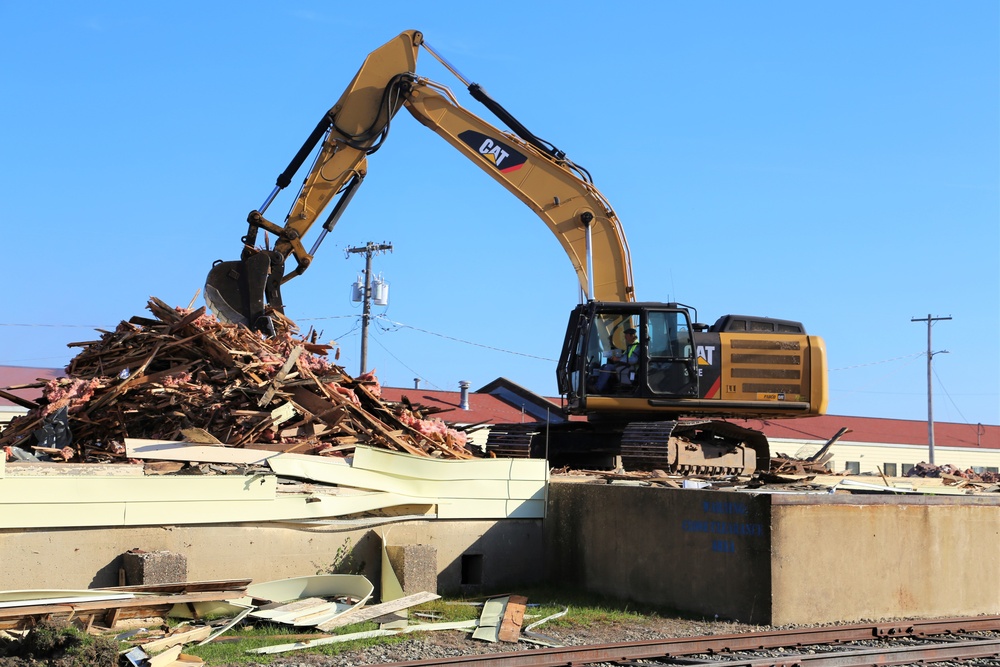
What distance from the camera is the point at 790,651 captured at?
29.8ft

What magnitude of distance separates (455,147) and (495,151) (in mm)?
658

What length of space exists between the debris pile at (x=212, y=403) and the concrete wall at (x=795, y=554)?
3631 mm

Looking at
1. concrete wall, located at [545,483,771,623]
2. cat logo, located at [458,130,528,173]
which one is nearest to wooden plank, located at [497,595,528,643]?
concrete wall, located at [545,483,771,623]

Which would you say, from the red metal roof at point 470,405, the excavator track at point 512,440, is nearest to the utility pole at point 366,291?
the red metal roof at point 470,405

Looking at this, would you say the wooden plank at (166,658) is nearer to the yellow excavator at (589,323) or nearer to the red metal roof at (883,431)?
the yellow excavator at (589,323)

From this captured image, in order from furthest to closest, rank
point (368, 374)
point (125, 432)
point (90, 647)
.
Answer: point (368, 374) < point (125, 432) < point (90, 647)

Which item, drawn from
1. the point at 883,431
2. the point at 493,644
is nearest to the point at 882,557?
the point at 493,644

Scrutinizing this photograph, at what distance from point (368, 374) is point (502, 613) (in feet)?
20.4

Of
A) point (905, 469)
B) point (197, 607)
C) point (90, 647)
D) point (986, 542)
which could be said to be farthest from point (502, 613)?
point (905, 469)

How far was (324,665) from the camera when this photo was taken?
8.09 m

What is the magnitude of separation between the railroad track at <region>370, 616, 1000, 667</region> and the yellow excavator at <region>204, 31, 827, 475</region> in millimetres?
5269

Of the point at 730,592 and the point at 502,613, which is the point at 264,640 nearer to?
the point at 502,613

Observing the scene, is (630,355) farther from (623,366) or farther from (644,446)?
(644,446)

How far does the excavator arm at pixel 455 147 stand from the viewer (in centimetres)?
1672
